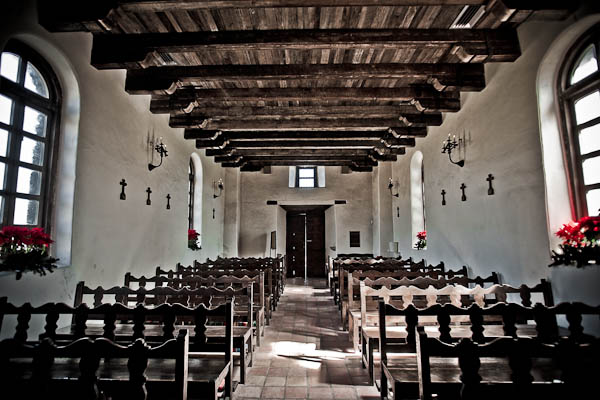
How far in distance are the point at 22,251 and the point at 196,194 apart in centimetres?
520

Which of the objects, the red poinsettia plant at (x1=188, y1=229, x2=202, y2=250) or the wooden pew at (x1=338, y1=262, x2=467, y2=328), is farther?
the red poinsettia plant at (x1=188, y1=229, x2=202, y2=250)

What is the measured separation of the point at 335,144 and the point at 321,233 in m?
4.77

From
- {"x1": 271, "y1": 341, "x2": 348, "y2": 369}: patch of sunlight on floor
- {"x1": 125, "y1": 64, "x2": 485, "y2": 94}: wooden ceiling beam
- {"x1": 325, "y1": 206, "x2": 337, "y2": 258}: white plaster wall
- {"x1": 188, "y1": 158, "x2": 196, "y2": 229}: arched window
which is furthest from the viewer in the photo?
{"x1": 325, "y1": 206, "x2": 337, "y2": 258}: white plaster wall

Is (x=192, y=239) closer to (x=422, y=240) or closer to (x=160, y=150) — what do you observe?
(x=160, y=150)

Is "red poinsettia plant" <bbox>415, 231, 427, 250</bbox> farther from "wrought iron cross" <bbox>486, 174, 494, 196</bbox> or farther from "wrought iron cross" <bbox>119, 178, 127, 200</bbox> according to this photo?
"wrought iron cross" <bbox>119, 178, 127, 200</bbox>

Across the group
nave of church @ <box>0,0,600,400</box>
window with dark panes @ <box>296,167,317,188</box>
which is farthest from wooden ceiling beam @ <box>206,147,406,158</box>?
nave of church @ <box>0,0,600,400</box>

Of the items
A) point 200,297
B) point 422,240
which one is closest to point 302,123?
point 422,240

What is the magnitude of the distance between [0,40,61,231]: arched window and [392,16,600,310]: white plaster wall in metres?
4.65

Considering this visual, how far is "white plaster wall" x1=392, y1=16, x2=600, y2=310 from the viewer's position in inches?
128

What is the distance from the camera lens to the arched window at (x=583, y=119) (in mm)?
2900

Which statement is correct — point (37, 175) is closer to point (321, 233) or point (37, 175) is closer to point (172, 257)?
point (172, 257)

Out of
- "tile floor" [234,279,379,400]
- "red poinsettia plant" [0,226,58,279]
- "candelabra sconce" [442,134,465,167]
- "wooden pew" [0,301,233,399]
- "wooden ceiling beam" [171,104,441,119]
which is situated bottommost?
"tile floor" [234,279,379,400]

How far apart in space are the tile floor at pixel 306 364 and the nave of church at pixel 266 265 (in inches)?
1.1

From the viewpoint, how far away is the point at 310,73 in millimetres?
4250
